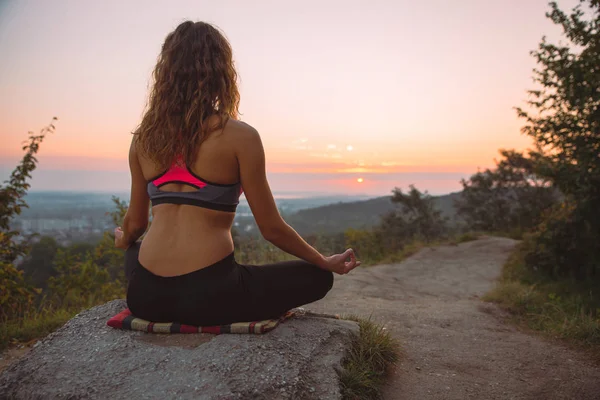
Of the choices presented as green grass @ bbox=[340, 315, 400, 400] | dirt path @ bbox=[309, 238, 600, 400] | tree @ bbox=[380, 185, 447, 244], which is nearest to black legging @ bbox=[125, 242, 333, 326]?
green grass @ bbox=[340, 315, 400, 400]

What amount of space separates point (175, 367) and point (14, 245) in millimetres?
4561

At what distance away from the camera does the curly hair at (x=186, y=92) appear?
7.90 ft

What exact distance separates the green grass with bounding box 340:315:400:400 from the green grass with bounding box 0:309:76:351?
10.6 feet

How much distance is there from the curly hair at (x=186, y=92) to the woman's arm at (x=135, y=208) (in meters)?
0.19

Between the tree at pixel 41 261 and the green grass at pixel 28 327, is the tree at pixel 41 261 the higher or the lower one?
the higher one

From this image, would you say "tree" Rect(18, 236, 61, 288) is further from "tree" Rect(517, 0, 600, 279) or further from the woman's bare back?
"tree" Rect(517, 0, 600, 279)

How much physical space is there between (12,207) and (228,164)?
4625 mm

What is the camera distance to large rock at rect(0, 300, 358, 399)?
82.5 inches

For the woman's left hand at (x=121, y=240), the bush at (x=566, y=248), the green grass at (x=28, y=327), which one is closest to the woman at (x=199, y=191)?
the woman's left hand at (x=121, y=240)

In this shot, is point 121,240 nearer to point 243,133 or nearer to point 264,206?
point 264,206

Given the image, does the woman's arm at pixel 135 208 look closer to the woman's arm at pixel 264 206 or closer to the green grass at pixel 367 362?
the woman's arm at pixel 264 206

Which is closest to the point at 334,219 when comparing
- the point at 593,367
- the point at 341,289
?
the point at 341,289

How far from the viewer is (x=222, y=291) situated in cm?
244

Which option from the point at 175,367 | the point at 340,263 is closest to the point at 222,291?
the point at 175,367
